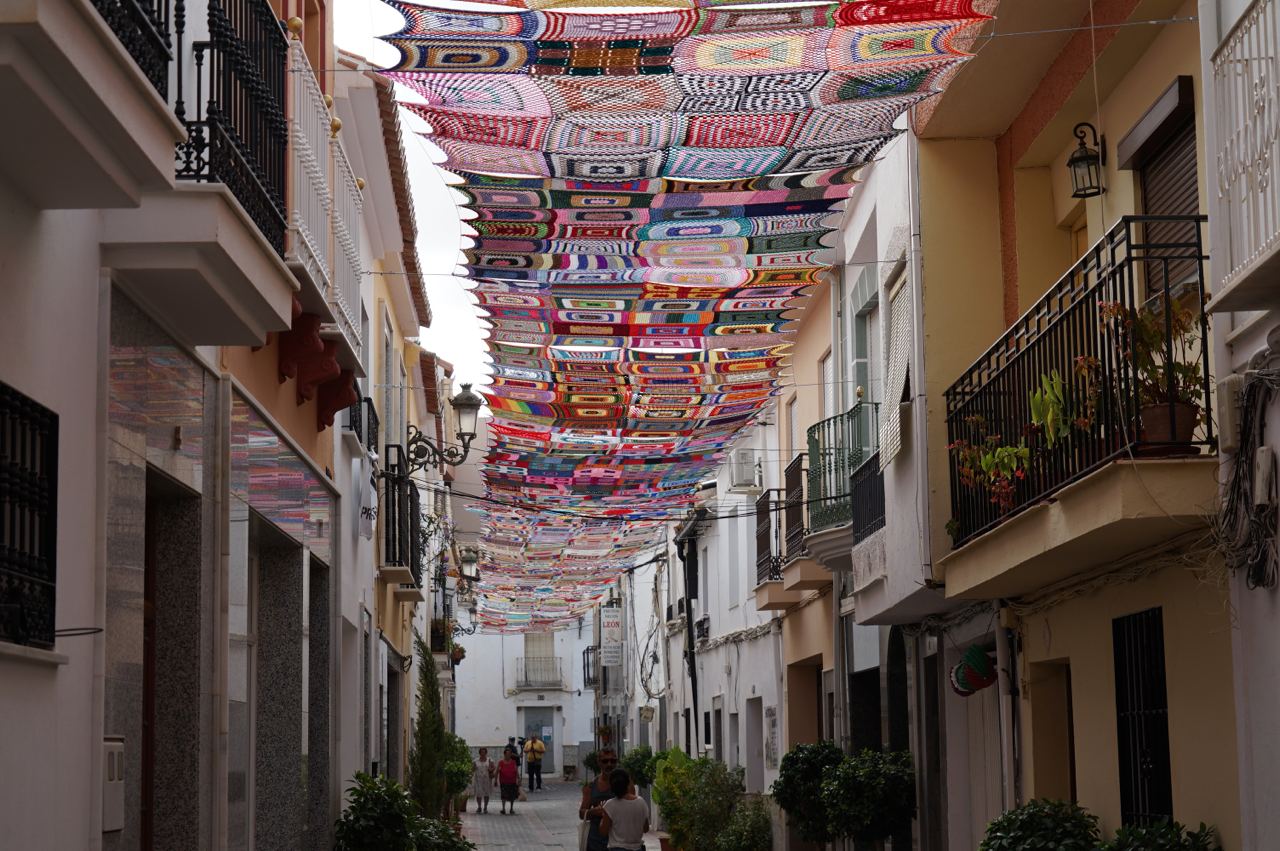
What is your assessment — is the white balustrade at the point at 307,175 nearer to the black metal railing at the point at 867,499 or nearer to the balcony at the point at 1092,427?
the balcony at the point at 1092,427

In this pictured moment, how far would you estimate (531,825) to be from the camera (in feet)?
119

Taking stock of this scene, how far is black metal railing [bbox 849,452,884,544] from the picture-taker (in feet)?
51.2

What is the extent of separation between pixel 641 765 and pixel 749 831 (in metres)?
13.6

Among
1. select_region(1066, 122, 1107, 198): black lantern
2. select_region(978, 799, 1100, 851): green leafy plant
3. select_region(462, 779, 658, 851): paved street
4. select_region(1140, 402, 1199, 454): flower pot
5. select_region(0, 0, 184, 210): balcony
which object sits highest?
select_region(1066, 122, 1107, 198): black lantern

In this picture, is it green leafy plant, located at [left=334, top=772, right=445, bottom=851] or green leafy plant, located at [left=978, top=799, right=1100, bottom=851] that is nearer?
green leafy plant, located at [left=978, top=799, right=1100, bottom=851]

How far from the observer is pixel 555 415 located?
1605 centimetres

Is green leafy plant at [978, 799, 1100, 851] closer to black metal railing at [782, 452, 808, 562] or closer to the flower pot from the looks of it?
the flower pot

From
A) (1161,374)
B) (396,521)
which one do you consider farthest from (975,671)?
(396,521)

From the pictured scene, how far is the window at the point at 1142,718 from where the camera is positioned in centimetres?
962

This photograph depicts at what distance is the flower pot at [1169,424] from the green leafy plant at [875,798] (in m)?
8.03

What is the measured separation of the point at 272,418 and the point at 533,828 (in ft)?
87.7

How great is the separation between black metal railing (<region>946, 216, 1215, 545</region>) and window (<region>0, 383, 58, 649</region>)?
511cm

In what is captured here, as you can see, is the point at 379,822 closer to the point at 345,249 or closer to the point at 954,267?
the point at 345,249

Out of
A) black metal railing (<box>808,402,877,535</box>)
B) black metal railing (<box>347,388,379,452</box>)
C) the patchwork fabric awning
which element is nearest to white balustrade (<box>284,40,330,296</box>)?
the patchwork fabric awning
